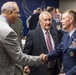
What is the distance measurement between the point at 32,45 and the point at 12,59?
2.64ft

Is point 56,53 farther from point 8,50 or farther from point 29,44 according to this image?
point 8,50

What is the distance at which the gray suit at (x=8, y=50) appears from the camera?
2.65 m

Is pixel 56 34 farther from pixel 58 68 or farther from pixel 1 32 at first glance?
pixel 1 32

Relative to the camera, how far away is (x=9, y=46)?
8.82 ft

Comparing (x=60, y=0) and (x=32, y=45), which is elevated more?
(x=32, y=45)

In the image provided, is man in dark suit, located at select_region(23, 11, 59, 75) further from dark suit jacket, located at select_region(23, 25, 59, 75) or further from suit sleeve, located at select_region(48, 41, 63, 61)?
suit sleeve, located at select_region(48, 41, 63, 61)

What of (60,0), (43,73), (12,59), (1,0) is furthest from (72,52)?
(60,0)

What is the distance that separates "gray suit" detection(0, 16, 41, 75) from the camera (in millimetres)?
2652

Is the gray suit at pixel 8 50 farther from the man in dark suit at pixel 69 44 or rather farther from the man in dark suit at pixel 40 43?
the man in dark suit at pixel 40 43

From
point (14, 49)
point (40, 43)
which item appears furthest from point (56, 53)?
point (14, 49)

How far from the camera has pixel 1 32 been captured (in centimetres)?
265

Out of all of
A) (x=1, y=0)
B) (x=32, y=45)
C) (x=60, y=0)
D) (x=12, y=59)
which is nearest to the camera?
(x=12, y=59)

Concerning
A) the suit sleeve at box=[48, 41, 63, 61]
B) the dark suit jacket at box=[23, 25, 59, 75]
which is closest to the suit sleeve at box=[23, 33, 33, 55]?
the dark suit jacket at box=[23, 25, 59, 75]

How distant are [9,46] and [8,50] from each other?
54 millimetres
